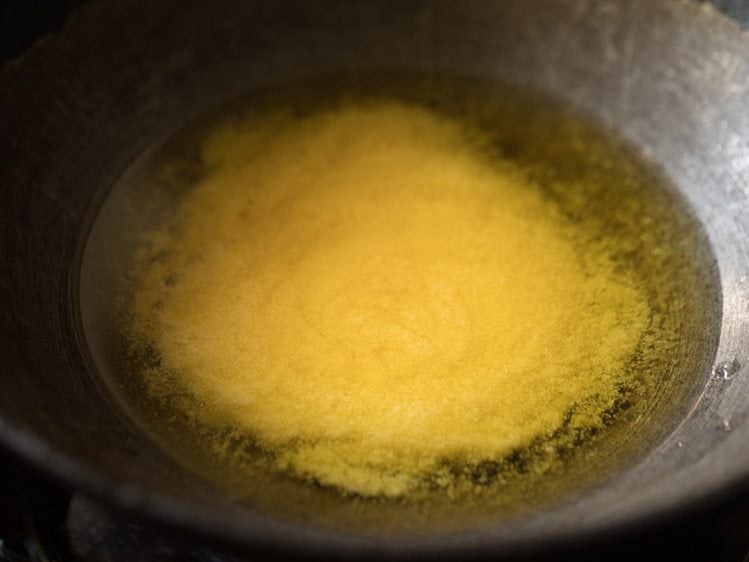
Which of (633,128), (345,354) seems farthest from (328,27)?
(345,354)

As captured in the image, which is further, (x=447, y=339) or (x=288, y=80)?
(x=288, y=80)

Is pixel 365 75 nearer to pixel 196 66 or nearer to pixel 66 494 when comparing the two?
pixel 196 66

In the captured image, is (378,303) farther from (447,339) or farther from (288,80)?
(288,80)

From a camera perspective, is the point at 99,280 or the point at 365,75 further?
the point at 365,75

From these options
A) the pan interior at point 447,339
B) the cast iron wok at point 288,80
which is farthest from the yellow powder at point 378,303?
the cast iron wok at point 288,80

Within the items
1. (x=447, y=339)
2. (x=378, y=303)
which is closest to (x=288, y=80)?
(x=378, y=303)

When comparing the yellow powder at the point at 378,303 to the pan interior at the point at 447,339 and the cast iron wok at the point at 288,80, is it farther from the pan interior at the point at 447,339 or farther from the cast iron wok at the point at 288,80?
the cast iron wok at the point at 288,80
